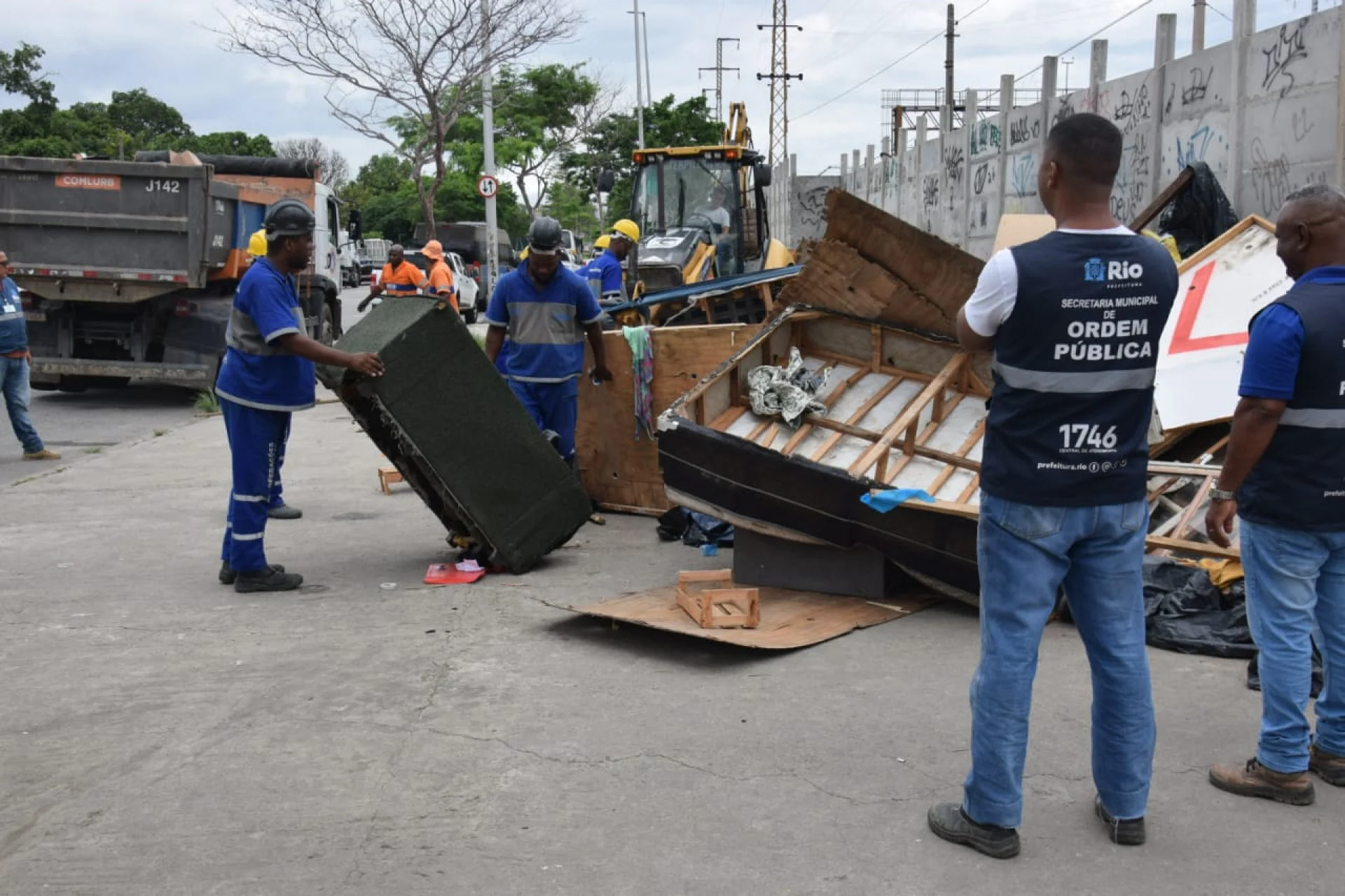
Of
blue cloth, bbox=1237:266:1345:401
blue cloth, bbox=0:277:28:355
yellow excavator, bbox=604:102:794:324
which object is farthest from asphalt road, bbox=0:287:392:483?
blue cloth, bbox=1237:266:1345:401

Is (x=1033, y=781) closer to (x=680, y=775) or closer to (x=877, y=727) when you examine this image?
(x=877, y=727)

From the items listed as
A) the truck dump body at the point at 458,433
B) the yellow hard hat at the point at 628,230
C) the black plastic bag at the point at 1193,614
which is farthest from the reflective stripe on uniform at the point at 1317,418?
the yellow hard hat at the point at 628,230

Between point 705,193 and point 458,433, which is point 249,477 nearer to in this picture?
point 458,433

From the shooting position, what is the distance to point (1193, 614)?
5422mm

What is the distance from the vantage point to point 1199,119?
40.1ft

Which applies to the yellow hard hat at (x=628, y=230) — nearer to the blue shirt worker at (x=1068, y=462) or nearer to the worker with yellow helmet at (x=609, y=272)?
the worker with yellow helmet at (x=609, y=272)

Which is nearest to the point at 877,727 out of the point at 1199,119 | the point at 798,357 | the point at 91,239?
the point at 798,357

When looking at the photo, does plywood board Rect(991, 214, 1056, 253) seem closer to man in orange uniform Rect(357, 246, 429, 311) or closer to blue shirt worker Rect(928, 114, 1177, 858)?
blue shirt worker Rect(928, 114, 1177, 858)

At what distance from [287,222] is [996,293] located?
419 centimetres

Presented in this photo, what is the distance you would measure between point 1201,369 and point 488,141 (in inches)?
758

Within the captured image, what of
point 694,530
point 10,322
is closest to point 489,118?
point 10,322

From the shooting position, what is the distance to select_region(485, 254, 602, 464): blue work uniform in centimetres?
748

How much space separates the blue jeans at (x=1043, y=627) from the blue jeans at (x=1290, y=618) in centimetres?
57

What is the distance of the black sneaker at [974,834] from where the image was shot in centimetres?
349
